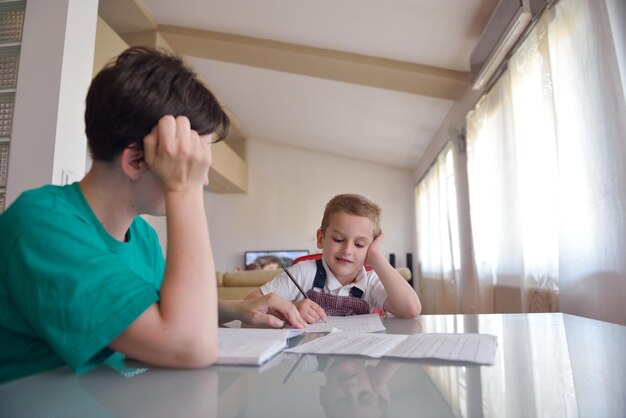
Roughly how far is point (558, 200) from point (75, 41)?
261cm

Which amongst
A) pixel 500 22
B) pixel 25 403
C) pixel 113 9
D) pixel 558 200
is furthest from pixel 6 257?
pixel 113 9

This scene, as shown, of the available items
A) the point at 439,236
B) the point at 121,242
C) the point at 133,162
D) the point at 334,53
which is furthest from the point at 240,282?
the point at 439,236

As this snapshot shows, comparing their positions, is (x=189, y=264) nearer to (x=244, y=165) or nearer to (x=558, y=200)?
(x=558, y=200)

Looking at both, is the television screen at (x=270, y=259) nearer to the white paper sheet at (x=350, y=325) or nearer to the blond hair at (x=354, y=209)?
the blond hair at (x=354, y=209)

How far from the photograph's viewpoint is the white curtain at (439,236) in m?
4.55

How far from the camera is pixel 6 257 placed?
54cm

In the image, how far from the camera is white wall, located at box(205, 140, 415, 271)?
7.68 meters

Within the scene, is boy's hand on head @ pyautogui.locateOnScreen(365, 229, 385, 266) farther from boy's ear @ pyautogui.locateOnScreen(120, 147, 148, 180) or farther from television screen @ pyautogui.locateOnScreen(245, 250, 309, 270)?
television screen @ pyautogui.locateOnScreen(245, 250, 309, 270)

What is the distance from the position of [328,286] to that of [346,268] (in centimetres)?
9

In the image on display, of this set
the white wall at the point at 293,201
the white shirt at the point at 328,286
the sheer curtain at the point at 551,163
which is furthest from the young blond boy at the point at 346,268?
the white wall at the point at 293,201

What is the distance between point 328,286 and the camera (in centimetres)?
142

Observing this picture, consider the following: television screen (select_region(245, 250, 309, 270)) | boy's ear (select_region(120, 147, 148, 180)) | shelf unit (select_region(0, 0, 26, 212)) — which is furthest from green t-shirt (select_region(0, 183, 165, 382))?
television screen (select_region(245, 250, 309, 270))

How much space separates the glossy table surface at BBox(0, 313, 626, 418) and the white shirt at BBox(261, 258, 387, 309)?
765 millimetres

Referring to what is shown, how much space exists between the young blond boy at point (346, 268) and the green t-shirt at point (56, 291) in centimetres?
75
